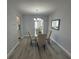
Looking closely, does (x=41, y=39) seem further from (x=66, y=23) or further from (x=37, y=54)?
(x=66, y=23)

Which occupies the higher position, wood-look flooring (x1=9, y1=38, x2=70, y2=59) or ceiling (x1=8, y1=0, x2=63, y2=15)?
ceiling (x1=8, y1=0, x2=63, y2=15)

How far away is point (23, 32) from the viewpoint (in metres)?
11.4

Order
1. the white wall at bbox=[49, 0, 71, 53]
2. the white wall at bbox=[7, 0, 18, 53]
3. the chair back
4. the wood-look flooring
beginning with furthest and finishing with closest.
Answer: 1. the chair back
2. the white wall at bbox=[49, 0, 71, 53]
3. the wood-look flooring
4. the white wall at bbox=[7, 0, 18, 53]

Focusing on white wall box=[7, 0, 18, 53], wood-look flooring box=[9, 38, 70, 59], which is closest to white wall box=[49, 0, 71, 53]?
wood-look flooring box=[9, 38, 70, 59]

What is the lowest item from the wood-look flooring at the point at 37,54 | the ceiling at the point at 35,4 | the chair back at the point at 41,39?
the wood-look flooring at the point at 37,54

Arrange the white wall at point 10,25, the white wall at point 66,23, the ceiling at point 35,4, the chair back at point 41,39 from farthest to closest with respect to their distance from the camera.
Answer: the chair back at point 41,39, the ceiling at point 35,4, the white wall at point 66,23, the white wall at point 10,25

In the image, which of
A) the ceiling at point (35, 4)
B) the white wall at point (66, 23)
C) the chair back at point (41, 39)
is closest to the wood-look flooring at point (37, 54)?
the white wall at point (66, 23)

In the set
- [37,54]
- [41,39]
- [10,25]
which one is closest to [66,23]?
[41,39]

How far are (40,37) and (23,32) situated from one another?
19.0ft

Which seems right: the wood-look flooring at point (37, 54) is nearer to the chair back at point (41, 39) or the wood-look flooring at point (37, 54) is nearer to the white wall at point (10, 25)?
the white wall at point (10, 25)

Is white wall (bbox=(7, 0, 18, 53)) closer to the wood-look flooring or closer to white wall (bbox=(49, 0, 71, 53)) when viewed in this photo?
the wood-look flooring

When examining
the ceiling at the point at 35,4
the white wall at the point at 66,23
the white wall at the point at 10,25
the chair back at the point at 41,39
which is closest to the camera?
the white wall at the point at 10,25
